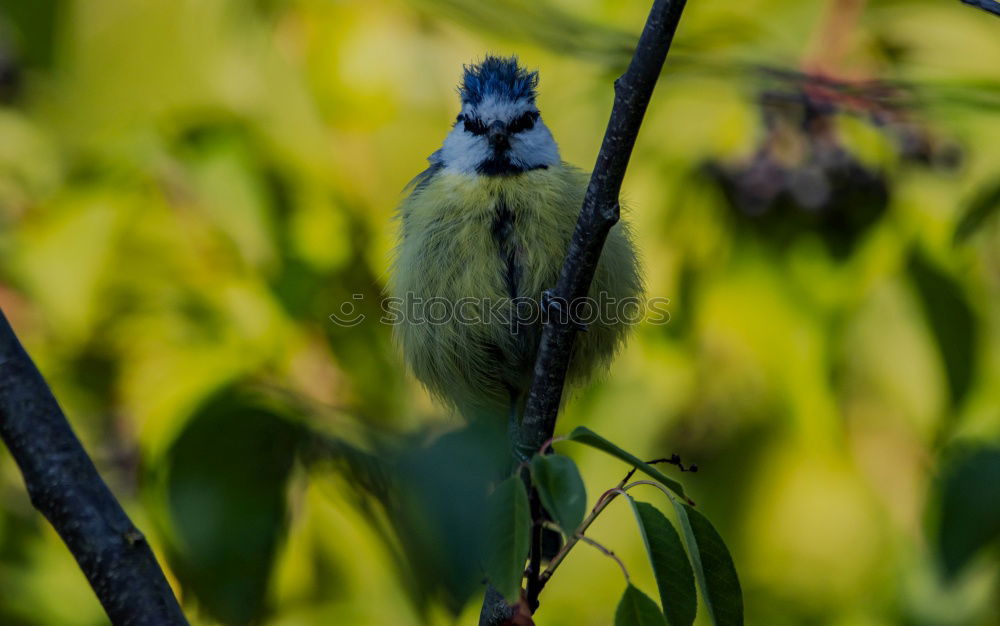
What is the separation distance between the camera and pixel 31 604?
1.85m

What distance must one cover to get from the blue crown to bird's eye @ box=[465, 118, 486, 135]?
0.05 m

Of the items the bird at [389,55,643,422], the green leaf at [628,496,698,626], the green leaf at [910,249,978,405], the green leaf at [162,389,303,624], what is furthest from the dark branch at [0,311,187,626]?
the green leaf at [910,249,978,405]

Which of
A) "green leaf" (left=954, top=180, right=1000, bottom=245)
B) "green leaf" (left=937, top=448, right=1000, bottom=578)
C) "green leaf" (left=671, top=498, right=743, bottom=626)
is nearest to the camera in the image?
"green leaf" (left=671, top=498, right=743, bottom=626)

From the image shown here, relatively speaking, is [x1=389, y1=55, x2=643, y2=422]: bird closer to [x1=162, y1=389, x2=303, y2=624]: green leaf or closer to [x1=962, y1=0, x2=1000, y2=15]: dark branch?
[x1=162, y1=389, x2=303, y2=624]: green leaf

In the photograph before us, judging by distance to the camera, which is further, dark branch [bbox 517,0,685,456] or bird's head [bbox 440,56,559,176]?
bird's head [bbox 440,56,559,176]

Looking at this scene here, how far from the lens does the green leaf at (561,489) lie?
33.4 inches

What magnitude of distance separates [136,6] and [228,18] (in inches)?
35.6

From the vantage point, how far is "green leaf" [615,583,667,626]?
2.98ft

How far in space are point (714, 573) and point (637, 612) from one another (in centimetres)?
10

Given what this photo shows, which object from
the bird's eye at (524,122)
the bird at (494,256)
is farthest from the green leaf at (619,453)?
the bird's eye at (524,122)

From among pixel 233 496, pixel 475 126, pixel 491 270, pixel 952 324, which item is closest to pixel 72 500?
pixel 233 496

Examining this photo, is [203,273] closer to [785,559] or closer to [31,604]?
[31,604]

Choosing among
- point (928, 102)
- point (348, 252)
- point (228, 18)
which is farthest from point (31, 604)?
point (928, 102)

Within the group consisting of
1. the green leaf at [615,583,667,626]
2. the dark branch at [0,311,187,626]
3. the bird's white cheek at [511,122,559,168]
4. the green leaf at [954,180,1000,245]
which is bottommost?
the dark branch at [0,311,187,626]
